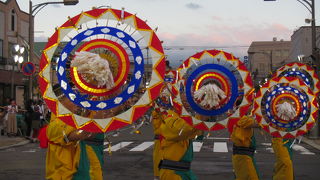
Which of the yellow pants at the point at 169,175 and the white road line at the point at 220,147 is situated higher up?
the yellow pants at the point at 169,175

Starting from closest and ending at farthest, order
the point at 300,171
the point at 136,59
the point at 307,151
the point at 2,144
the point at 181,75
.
Answer: the point at 136,59 < the point at 181,75 < the point at 300,171 < the point at 307,151 < the point at 2,144

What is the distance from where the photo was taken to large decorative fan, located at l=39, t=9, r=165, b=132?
14.4 ft

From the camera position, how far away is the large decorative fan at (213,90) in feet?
18.2

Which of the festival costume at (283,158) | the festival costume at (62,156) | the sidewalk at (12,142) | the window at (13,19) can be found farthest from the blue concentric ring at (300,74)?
the window at (13,19)

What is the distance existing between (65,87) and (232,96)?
1.97 m

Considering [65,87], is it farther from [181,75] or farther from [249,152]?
[249,152]

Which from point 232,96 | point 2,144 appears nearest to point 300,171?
point 232,96

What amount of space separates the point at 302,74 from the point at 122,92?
18.2 ft

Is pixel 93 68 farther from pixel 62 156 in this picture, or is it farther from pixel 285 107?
pixel 285 107

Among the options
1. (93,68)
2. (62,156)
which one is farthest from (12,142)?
(93,68)

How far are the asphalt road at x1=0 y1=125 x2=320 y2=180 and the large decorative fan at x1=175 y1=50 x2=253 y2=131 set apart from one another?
477cm

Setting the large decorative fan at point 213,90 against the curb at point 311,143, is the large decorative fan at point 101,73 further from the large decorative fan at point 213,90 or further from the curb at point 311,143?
the curb at point 311,143

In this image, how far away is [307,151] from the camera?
675 inches

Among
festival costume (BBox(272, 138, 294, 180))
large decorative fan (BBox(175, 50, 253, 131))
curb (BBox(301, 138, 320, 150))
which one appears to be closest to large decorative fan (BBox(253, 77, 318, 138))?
festival costume (BBox(272, 138, 294, 180))
